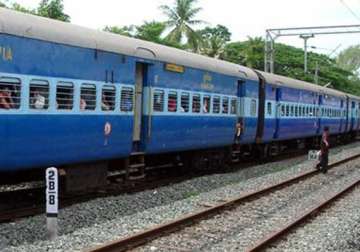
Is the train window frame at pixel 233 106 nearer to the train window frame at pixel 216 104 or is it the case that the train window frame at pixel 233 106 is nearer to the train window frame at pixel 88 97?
the train window frame at pixel 216 104

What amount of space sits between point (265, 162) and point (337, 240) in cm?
1441

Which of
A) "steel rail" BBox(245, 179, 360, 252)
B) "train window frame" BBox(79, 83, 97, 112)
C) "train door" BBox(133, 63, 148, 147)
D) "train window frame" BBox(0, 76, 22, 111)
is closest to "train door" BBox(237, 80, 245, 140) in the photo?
"steel rail" BBox(245, 179, 360, 252)

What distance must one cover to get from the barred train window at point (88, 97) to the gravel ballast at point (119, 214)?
1.77m

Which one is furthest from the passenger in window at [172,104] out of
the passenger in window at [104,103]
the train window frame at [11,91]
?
the train window frame at [11,91]

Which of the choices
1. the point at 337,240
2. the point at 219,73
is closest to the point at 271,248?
the point at 337,240

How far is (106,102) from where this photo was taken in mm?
12508

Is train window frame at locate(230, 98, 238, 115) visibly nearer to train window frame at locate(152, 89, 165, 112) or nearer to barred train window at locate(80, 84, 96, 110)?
train window frame at locate(152, 89, 165, 112)

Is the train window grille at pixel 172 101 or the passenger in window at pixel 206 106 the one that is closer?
the train window grille at pixel 172 101

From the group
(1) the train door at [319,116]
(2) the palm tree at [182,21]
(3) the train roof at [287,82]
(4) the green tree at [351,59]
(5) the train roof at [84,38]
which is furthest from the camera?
(4) the green tree at [351,59]

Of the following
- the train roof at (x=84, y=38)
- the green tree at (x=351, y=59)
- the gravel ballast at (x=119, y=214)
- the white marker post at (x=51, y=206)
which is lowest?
the gravel ballast at (x=119, y=214)

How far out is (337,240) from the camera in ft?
32.5

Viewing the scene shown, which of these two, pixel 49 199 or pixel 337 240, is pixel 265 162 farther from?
pixel 49 199

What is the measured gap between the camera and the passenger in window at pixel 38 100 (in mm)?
10336

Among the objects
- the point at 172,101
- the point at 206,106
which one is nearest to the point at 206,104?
the point at 206,106
